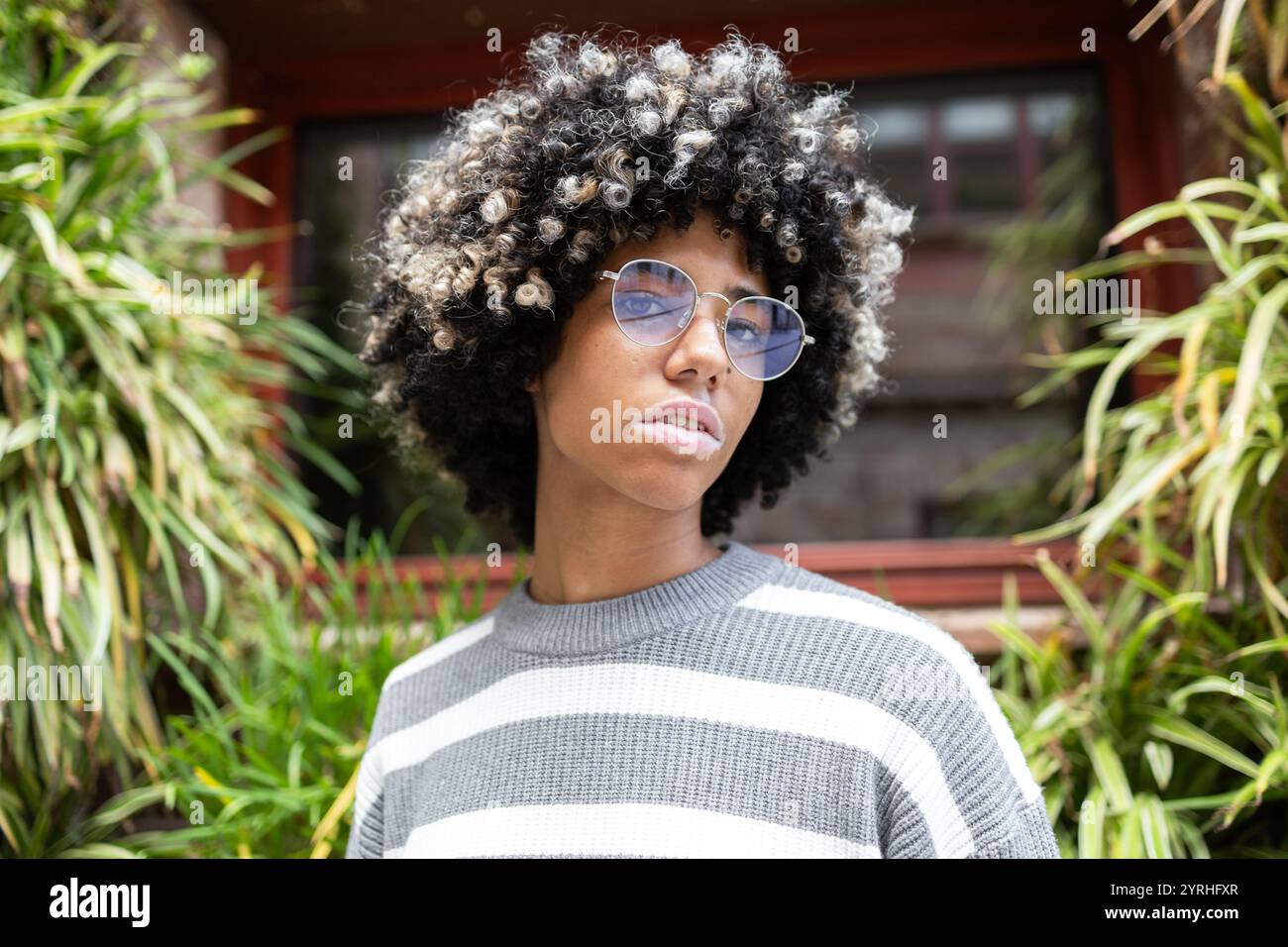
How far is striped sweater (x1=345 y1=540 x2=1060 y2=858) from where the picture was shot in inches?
42.6

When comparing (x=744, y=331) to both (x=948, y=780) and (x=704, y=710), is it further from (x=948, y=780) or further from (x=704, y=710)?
(x=948, y=780)

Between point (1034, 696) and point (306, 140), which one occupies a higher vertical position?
point (306, 140)

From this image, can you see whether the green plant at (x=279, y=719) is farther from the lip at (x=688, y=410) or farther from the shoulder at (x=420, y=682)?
the lip at (x=688, y=410)

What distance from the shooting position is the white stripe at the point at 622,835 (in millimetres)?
1075

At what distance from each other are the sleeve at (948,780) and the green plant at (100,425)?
4.85 feet

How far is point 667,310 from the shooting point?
3.89 feet

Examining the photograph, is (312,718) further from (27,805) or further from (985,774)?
(985,774)

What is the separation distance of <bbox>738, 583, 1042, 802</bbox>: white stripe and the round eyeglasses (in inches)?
10.4

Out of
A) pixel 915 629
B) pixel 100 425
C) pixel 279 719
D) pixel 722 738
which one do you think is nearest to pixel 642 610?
pixel 722 738

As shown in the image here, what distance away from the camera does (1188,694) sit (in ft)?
6.32

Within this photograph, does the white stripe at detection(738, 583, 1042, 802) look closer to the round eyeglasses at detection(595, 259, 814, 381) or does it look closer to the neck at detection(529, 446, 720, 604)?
the neck at detection(529, 446, 720, 604)

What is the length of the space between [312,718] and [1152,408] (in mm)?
1729

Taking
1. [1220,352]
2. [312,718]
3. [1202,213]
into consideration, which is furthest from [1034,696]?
[312,718]

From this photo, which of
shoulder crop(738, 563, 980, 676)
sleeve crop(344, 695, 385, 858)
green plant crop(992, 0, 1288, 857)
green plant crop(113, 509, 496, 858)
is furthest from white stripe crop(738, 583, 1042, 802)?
green plant crop(113, 509, 496, 858)
